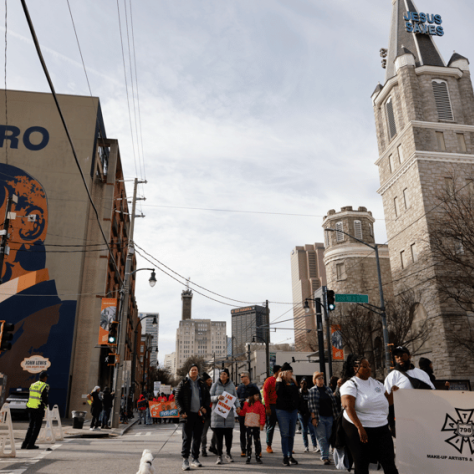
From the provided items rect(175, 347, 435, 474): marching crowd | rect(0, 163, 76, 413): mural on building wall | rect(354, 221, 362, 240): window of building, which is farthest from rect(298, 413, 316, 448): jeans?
rect(354, 221, 362, 240): window of building

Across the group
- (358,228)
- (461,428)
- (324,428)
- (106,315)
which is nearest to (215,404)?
(324,428)

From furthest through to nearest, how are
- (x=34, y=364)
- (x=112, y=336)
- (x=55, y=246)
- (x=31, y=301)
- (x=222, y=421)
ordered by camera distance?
1. (x=55, y=246)
2. (x=31, y=301)
3. (x=34, y=364)
4. (x=112, y=336)
5. (x=222, y=421)

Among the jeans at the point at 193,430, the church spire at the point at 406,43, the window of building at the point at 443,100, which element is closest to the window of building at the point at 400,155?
the window of building at the point at 443,100

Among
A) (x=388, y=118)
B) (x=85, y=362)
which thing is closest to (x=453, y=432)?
(x=85, y=362)

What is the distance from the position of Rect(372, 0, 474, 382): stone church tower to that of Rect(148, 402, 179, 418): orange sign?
19782 mm

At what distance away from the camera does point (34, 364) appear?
29.4 metres

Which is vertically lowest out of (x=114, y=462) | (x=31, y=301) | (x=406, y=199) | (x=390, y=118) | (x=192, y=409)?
(x=114, y=462)

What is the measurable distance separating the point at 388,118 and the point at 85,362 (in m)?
36.3

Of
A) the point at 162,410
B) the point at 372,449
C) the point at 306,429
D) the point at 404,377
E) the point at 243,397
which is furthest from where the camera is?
the point at 162,410

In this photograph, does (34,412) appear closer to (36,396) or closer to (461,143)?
(36,396)

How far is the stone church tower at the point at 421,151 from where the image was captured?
37.6 m

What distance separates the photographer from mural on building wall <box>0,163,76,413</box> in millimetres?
29906

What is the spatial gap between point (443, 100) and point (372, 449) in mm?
45534

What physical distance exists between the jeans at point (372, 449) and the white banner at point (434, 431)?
544 millimetres
